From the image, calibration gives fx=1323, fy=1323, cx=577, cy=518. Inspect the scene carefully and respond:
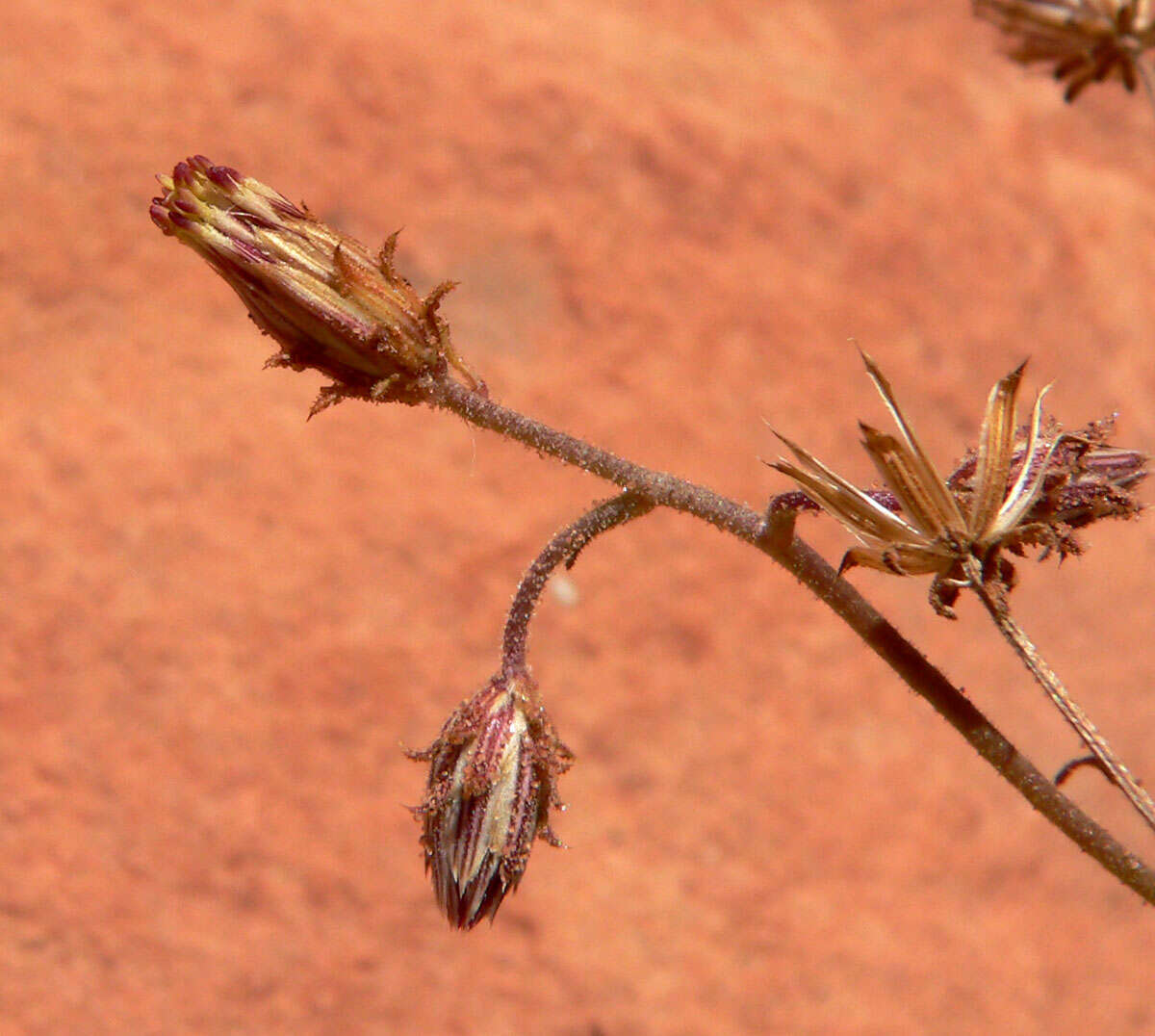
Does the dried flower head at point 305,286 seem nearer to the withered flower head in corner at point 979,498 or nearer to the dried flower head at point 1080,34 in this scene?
the withered flower head in corner at point 979,498

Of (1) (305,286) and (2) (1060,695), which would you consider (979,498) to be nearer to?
(2) (1060,695)

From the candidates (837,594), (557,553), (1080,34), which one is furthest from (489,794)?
(1080,34)

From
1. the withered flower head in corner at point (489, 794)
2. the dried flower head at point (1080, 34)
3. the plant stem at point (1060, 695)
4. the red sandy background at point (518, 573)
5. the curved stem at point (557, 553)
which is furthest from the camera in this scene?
the red sandy background at point (518, 573)

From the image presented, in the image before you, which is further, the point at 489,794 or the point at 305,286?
the point at 489,794

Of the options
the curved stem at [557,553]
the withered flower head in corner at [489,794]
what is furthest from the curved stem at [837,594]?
the withered flower head in corner at [489,794]

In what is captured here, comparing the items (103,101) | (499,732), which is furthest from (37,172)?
(499,732)

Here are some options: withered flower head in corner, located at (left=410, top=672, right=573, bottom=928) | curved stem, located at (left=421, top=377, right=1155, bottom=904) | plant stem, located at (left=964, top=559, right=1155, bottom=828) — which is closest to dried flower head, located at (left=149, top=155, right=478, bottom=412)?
curved stem, located at (left=421, top=377, right=1155, bottom=904)
